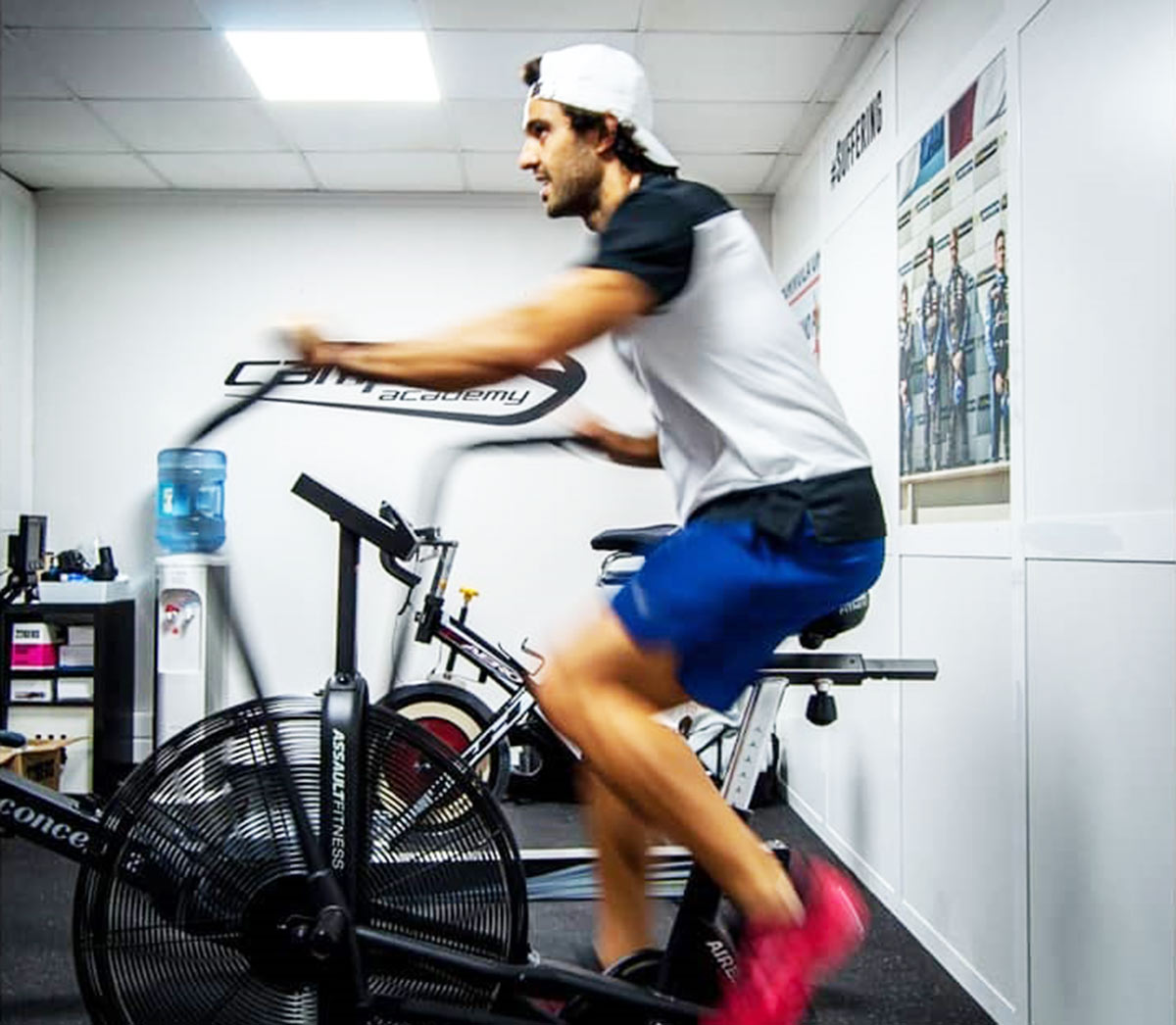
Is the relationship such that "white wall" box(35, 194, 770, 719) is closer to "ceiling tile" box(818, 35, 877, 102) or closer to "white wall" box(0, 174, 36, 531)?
"white wall" box(0, 174, 36, 531)

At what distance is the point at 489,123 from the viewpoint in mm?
3912

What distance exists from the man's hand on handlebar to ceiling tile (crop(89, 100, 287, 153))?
260cm

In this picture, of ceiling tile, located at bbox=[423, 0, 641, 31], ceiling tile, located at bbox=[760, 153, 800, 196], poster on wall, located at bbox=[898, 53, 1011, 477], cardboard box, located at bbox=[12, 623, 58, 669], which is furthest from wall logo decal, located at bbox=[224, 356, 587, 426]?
poster on wall, located at bbox=[898, 53, 1011, 477]

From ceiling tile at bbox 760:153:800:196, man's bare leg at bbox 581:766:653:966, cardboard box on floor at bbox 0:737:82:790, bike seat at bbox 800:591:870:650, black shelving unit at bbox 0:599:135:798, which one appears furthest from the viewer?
ceiling tile at bbox 760:153:800:196

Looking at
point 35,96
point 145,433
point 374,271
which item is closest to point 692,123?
point 374,271

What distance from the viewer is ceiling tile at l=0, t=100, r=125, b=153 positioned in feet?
12.4

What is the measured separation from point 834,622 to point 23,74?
10.9 feet

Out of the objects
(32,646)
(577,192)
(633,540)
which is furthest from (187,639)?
(577,192)

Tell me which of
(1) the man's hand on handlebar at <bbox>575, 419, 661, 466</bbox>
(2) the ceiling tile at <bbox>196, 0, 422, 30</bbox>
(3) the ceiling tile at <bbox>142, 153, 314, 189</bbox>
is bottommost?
(1) the man's hand on handlebar at <bbox>575, 419, 661, 466</bbox>

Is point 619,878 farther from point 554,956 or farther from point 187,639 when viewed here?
point 187,639

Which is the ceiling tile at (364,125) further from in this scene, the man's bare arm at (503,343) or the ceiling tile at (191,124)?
the man's bare arm at (503,343)

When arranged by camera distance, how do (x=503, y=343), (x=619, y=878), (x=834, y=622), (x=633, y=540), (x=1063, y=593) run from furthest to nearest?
(x=633, y=540) → (x=1063, y=593) → (x=619, y=878) → (x=834, y=622) → (x=503, y=343)

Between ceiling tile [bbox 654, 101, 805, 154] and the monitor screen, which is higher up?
ceiling tile [bbox 654, 101, 805, 154]

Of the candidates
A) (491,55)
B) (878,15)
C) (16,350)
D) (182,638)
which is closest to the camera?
(878,15)
